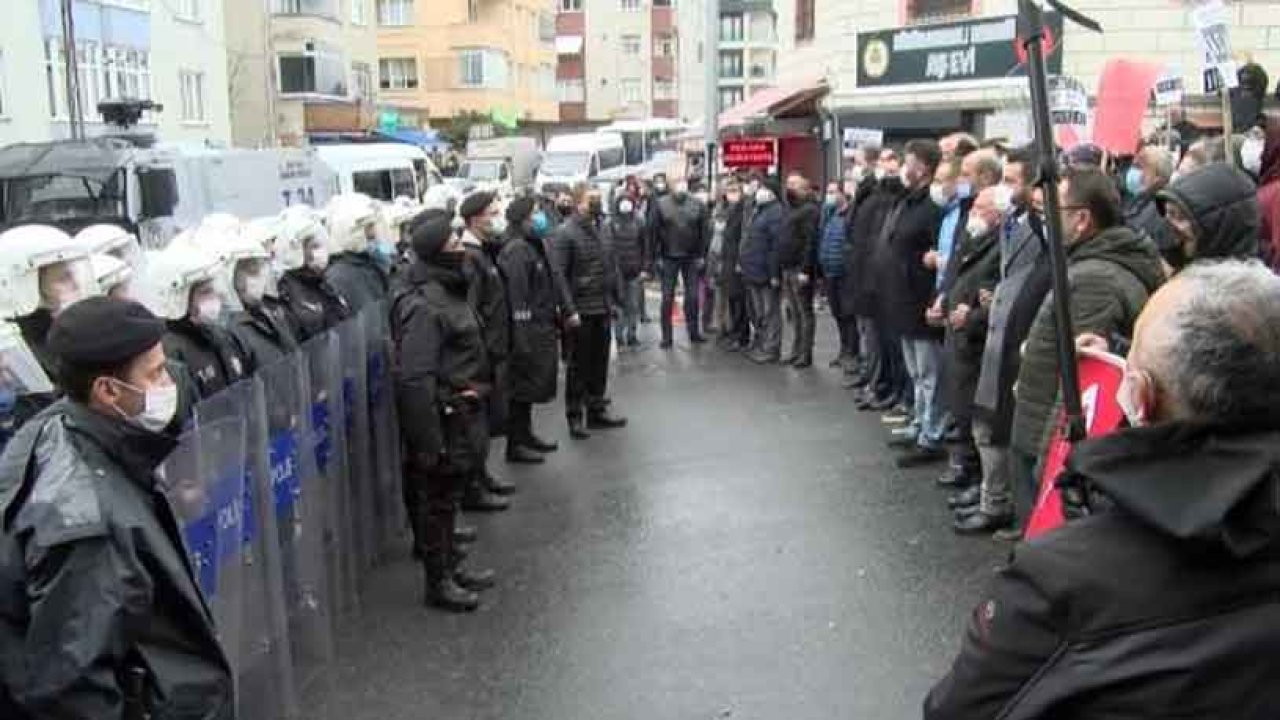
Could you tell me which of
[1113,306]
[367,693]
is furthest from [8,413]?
[1113,306]

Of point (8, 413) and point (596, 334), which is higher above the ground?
point (8, 413)

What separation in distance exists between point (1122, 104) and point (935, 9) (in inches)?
395

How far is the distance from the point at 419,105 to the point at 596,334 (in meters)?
53.6

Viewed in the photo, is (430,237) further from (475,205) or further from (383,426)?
(475,205)

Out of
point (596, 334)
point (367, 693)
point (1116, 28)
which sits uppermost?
point (1116, 28)

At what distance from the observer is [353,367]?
6.20 metres

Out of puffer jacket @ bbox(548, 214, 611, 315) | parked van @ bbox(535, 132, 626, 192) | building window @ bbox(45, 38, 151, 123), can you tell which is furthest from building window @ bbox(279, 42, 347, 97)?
puffer jacket @ bbox(548, 214, 611, 315)

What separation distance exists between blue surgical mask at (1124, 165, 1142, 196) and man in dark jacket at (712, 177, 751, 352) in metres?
5.11

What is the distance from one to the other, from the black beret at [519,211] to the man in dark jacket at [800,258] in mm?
3776

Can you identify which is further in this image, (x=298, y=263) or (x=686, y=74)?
(x=686, y=74)

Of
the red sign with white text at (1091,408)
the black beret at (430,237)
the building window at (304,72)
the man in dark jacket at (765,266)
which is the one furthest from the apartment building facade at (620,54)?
the red sign with white text at (1091,408)

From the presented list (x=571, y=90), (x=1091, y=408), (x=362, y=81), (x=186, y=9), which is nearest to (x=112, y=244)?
(x=1091, y=408)

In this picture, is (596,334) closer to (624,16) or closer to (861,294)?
(861,294)

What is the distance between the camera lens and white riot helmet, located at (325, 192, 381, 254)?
284 inches
